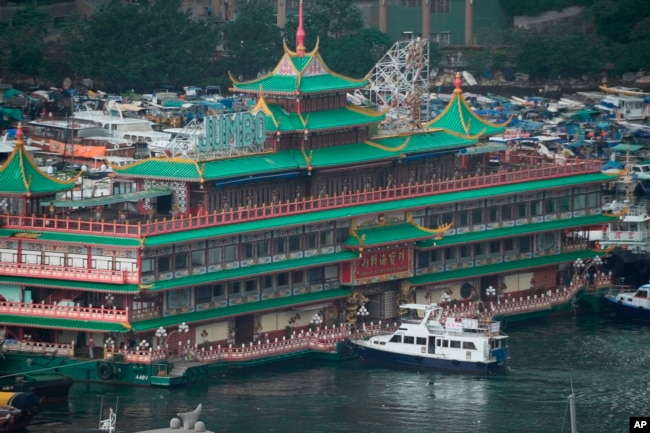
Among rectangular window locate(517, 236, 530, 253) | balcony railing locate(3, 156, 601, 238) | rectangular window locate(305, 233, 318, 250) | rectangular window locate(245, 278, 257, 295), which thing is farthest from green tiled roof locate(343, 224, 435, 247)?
rectangular window locate(517, 236, 530, 253)

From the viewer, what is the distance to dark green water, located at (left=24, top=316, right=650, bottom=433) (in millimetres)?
124125

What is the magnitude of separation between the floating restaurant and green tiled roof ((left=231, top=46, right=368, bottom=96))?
13 centimetres

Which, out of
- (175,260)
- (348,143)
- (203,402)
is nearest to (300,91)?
(348,143)

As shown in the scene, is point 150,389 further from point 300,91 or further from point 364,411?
point 300,91

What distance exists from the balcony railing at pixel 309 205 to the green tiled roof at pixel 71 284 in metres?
2.69

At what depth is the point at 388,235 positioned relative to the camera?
145875 millimetres

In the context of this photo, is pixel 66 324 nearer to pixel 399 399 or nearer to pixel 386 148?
pixel 399 399

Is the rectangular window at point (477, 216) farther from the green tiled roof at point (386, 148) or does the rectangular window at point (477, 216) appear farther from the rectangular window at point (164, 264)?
the rectangular window at point (164, 264)

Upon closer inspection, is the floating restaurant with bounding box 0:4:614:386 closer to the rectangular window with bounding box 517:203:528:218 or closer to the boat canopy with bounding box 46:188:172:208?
the rectangular window with bounding box 517:203:528:218

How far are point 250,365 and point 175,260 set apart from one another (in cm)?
685

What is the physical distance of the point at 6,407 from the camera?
121375 mm

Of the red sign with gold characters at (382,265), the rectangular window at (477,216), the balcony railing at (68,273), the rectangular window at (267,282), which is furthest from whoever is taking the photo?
the rectangular window at (477,216)

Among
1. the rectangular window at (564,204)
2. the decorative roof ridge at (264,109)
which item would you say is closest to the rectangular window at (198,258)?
the decorative roof ridge at (264,109)

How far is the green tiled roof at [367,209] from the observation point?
445 feet
